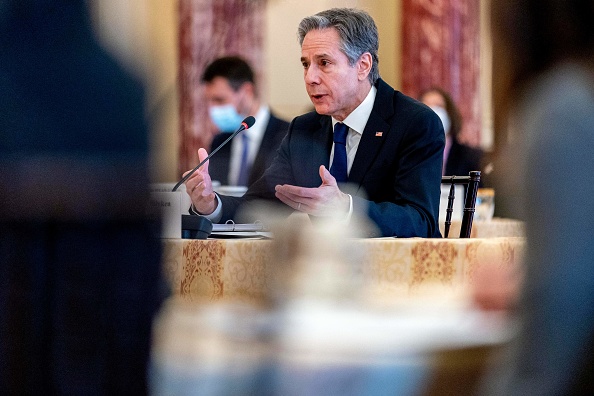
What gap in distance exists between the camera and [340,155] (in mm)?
2484

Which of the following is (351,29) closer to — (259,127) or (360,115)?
(360,115)

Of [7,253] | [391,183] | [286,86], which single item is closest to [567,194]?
[7,253]

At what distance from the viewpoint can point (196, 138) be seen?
6.25m

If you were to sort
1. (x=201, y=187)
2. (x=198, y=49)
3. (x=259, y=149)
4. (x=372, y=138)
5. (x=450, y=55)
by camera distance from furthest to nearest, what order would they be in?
(x=450, y=55) → (x=198, y=49) → (x=259, y=149) → (x=372, y=138) → (x=201, y=187)

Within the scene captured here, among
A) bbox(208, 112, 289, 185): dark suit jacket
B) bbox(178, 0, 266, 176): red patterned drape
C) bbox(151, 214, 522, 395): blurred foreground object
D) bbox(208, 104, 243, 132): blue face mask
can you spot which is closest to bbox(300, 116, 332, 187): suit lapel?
bbox(151, 214, 522, 395): blurred foreground object

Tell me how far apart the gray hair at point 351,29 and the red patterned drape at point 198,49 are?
3639 millimetres

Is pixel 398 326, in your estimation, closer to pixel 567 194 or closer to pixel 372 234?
pixel 567 194

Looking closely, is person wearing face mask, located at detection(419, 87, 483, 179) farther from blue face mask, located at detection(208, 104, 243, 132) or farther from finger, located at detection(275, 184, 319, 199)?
finger, located at detection(275, 184, 319, 199)

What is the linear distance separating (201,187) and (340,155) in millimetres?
392

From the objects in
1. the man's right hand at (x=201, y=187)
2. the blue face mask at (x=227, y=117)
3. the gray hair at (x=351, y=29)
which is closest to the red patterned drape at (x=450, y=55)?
the blue face mask at (x=227, y=117)

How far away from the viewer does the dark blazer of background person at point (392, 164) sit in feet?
7.58

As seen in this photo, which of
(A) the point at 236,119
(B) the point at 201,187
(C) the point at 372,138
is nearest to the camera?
(B) the point at 201,187

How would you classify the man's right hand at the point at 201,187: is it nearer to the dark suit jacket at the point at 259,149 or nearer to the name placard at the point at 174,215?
the name placard at the point at 174,215

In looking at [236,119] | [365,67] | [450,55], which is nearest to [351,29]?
[365,67]
